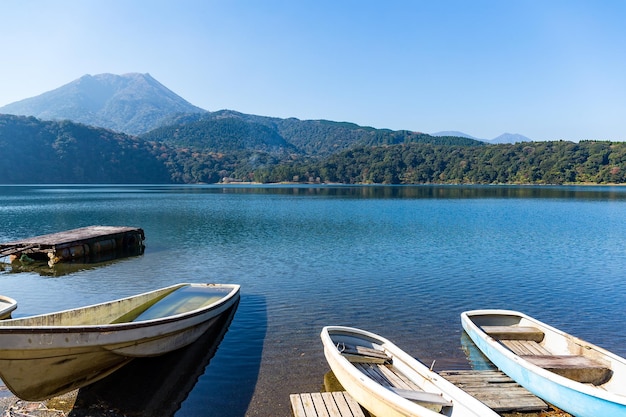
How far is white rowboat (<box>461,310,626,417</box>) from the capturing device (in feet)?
27.8

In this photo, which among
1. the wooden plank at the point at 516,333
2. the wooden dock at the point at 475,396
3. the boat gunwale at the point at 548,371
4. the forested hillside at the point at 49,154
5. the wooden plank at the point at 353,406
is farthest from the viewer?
the forested hillside at the point at 49,154

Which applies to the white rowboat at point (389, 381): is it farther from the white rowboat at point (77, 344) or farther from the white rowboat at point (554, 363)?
the white rowboat at point (77, 344)

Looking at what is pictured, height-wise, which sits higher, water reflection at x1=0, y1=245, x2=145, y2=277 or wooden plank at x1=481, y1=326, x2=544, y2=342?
wooden plank at x1=481, y1=326, x2=544, y2=342

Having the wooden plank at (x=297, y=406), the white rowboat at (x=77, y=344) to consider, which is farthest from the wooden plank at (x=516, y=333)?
the white rowboat at (x=77, y=344)

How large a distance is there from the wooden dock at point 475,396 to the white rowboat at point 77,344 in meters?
3.95

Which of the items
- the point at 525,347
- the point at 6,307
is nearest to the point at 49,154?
the point at 6,307

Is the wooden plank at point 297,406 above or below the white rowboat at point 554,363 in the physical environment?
below

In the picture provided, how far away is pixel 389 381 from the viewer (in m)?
9.66

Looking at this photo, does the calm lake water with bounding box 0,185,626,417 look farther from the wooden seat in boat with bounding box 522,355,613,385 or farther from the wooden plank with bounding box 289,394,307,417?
the wooden seat in boat with bounding box 522,355,613,385

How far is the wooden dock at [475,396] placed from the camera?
8.80 m

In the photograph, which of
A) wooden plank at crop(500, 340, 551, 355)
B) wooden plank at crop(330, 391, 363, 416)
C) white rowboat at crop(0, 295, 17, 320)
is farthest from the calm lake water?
white rowboat at crop(0, 295, 17, 320)

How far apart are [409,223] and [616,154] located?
16619 cm

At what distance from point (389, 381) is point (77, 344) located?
6.85 m

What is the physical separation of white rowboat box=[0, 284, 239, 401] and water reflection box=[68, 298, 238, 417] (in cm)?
52
